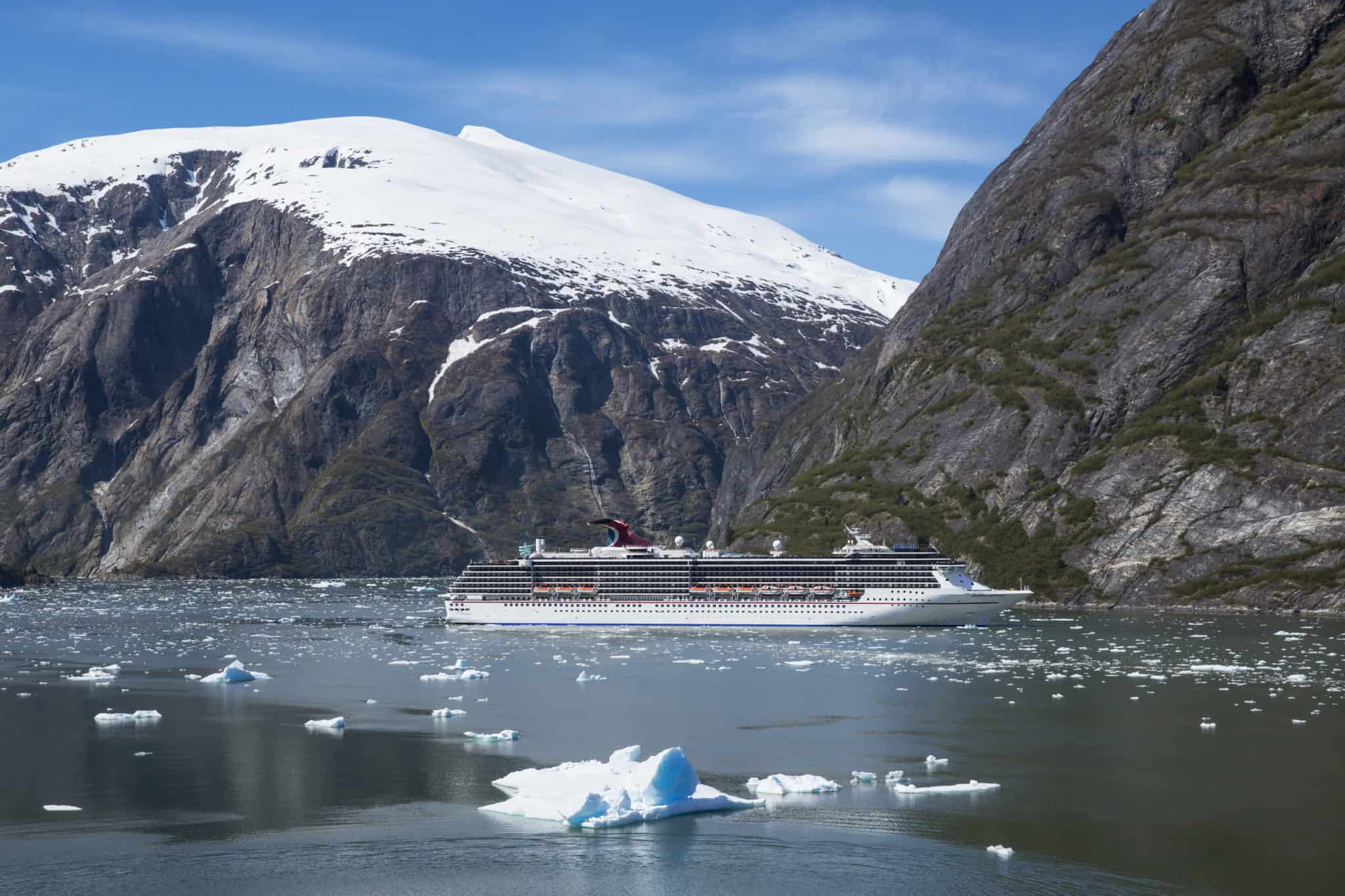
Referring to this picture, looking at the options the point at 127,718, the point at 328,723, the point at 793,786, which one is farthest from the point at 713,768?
the point at 127,718

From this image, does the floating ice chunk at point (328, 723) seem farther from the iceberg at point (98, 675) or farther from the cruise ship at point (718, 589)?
the cruise ship at point (718, 589)

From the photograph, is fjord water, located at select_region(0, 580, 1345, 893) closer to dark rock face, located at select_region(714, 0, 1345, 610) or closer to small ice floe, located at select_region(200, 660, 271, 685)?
small ice floe, located at select_region(200, 660, 271, 685)

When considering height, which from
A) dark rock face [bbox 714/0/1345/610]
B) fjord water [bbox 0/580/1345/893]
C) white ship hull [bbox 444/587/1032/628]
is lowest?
fjord water [bbox 0/580/1345/893]

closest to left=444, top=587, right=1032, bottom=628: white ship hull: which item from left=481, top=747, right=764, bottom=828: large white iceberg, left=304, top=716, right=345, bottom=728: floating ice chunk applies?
left=304, top=716, right=345, bottom=728: floating ice chunk

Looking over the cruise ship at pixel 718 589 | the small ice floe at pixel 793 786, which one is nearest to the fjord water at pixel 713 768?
the small ice floe at pixel 793 786

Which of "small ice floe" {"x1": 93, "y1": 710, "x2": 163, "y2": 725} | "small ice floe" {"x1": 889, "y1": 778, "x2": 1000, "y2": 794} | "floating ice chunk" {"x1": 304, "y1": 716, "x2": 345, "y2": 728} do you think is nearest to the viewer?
"small ice floe" {"x1": 889, "y1": 778, "x2": 1000, "y2": 794}
